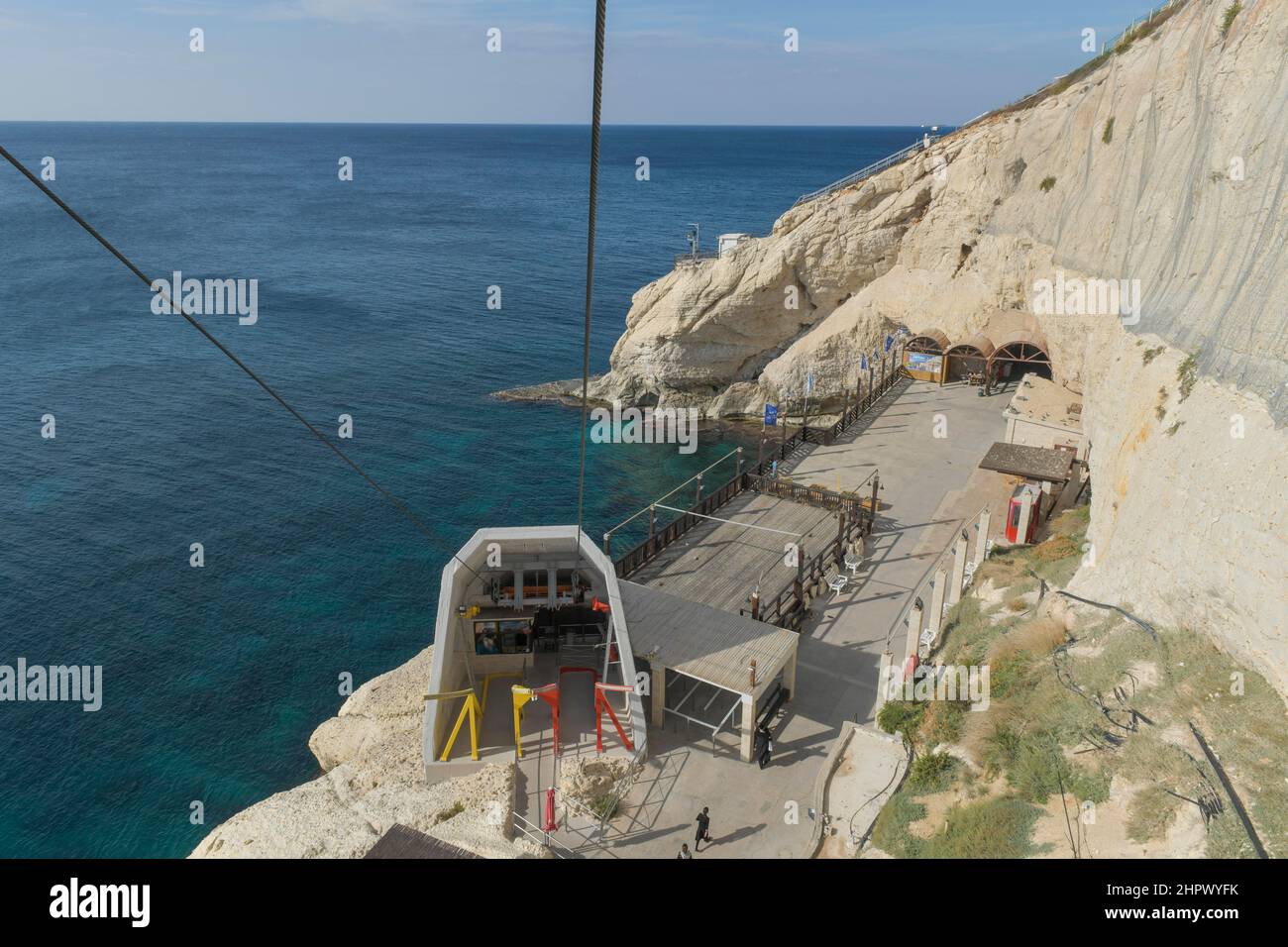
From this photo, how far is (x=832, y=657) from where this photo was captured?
27297 mm

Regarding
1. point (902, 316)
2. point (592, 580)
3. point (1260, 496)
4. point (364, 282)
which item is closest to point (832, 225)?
point (902, 316)

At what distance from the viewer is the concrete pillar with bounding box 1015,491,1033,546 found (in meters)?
31.3

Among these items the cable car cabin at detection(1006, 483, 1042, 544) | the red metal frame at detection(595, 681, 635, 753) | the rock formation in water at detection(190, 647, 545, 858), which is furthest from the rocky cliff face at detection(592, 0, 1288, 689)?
the rock formation in water at detection(190, 647, 545, 858)

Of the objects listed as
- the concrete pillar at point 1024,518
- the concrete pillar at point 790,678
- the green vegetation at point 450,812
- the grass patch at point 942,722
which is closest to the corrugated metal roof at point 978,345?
the concrete pillar at point 1024,518

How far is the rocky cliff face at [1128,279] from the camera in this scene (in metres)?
17.9

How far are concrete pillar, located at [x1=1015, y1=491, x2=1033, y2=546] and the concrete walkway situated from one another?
3.10 metres

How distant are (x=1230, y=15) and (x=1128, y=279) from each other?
938 centimetres

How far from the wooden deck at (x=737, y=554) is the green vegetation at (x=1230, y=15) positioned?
21978 mm

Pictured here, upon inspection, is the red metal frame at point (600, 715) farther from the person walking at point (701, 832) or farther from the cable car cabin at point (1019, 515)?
the cable car cabin at point (1019, 515)

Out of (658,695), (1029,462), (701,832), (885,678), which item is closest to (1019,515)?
(1029,462)

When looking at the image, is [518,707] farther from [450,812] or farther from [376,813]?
[376,813]

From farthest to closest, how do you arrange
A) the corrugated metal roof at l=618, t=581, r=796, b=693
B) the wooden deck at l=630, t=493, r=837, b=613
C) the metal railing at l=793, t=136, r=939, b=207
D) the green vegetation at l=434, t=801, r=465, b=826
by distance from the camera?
1. the metal railing at l=793, t=136, r=939, b=207
2. the wooden deck at l=630, t=493, r=837, b=613
3. the corrugated metal roof at l=618, t=581, r=796, b=693
4. the green vegetation at l=434, t=801, r=465, b=826

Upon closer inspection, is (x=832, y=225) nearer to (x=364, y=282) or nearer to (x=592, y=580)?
(x=592, y=580)

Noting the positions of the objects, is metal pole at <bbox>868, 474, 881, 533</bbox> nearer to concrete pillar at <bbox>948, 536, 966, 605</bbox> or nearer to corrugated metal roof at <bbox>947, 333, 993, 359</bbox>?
concrete pillar at <bbox>948, 536, 966, 605</bbox>
